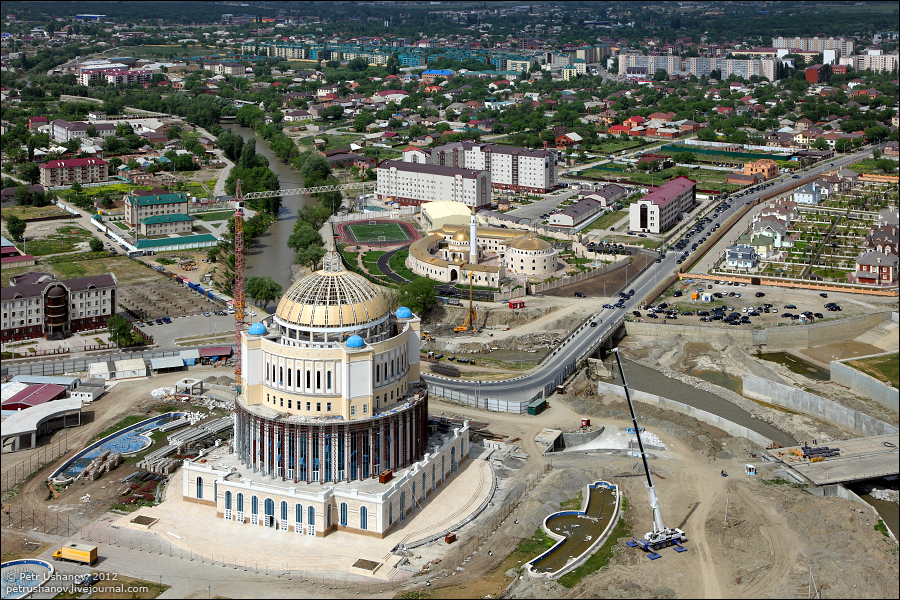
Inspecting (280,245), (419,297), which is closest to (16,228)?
(280,245)

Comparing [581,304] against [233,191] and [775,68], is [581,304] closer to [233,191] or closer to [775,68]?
[233,191]

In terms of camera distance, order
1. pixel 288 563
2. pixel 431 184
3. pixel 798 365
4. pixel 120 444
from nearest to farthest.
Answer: pixel 288 563, pixel 120 444, pixel 798 365, pixel 431 184

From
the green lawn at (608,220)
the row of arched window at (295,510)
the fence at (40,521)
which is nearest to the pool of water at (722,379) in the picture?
the row of arched window at (295,510)

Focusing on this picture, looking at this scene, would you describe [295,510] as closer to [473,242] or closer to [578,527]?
[578,527]

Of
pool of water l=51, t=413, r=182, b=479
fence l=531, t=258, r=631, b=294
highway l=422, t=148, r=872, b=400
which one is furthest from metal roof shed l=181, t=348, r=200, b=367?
fence l=531, t=258, r=631, b=294

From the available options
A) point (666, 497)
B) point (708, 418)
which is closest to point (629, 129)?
point (708, 418)
